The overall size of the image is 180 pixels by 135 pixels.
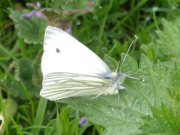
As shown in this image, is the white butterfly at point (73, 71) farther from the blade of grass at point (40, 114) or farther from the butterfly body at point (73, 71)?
the blade of grass at point (40, 114)

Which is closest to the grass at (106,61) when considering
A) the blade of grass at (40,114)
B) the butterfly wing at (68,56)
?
the blade of grass at (40,114)

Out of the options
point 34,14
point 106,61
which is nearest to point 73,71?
point 106,61

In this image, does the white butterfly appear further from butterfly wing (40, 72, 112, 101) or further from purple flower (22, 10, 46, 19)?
purple flower (22, 10, 46, 19)

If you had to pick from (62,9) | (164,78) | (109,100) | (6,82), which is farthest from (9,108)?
(164,78)

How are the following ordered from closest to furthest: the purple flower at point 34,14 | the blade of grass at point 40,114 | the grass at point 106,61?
the grass at point 106,61, the blade of grass at point 40,114, the purple flower at point 34,14

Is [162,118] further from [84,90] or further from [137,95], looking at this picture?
[84,90]

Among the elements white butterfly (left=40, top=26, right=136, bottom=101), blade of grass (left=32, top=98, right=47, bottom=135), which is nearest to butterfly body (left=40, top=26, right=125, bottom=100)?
white butterfly (left=40, top=26, right=136, bottom=101)
